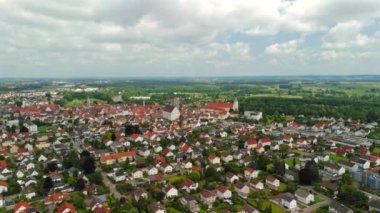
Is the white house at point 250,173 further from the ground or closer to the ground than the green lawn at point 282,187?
further from the ground

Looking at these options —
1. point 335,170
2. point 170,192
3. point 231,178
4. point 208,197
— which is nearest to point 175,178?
point 170,192

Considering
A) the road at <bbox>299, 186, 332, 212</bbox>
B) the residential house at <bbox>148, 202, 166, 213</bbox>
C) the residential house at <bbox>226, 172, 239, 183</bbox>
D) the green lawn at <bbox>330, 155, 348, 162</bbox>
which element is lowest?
the road at <bbox>299, 186, 332, 212</bbox>

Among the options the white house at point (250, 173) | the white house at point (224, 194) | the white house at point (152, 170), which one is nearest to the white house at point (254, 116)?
the white house at point (250, 173)

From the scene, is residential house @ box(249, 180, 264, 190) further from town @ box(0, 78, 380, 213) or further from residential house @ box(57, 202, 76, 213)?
residential house @ box(57, 202, 76, 213)

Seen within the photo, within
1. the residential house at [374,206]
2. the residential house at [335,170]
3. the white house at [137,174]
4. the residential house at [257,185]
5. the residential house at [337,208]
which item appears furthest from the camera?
the residential house at [335,170]

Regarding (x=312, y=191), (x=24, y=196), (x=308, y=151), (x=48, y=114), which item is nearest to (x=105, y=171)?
(x=24, y=196)

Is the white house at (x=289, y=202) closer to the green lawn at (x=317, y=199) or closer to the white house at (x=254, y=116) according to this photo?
the green lawn at (x=317, y=199)

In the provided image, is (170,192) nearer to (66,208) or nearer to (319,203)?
(66,208)

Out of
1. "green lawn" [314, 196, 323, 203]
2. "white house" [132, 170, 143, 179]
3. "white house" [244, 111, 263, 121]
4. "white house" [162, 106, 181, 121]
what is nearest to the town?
"white house" [132, 170, 143, 179]

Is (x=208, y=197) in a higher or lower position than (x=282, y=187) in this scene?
higher
